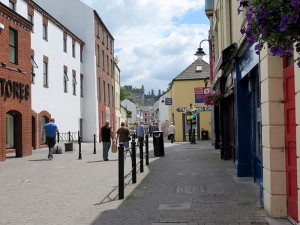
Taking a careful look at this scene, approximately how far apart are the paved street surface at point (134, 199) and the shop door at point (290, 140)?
13.1 inches

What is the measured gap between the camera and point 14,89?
1792cm

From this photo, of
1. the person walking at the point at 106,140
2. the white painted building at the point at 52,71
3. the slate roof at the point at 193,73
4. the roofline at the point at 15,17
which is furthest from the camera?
the slate roof at the point at 193,73

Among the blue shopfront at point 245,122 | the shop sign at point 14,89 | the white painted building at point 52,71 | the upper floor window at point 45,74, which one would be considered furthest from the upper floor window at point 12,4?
the blue shopfront at point 245,122

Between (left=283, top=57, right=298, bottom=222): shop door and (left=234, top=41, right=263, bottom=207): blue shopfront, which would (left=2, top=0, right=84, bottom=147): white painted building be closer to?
(left=234, top=41, right=263, bottom=207): blue shopfront

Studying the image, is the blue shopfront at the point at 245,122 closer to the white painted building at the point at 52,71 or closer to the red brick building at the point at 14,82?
the red brick building at the point at 14,82

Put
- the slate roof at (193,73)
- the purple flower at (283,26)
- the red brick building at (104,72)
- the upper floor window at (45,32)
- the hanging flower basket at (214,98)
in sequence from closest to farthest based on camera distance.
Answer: the purple flower at (283,26) → the hanging flower basket at (214,98) → the upper floor window at (45,32) → the red brick building at (104,72) → the slate roof at (193,73)

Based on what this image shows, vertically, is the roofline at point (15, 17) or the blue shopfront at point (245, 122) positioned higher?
the roofline at point (15, 17)

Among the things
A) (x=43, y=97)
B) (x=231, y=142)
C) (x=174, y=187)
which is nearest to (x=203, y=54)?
(x=231, y=142)

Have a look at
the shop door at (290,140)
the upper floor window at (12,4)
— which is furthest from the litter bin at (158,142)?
the shop door at (290,140)

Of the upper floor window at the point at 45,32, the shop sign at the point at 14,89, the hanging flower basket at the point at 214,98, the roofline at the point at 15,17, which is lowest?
the hanging flower basket at the point at 214,98

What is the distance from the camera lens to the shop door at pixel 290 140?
577 cm

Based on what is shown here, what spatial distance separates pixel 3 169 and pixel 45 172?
5.95ft

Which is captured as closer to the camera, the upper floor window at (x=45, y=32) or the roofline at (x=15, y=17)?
the roofline at (x=15, y=17)

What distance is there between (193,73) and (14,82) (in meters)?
25.2
